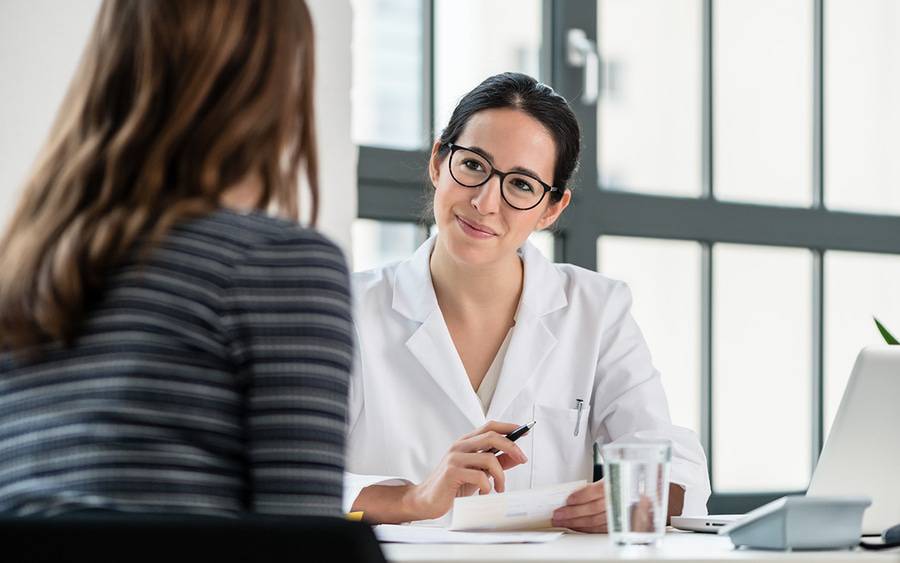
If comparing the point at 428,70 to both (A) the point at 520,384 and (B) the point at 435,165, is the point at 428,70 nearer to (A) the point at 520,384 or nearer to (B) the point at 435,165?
(B) the point at 435,165

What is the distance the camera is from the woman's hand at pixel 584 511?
5.37 ft

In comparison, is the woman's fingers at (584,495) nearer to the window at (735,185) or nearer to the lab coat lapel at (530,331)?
the lab coat lapel at (530,331)

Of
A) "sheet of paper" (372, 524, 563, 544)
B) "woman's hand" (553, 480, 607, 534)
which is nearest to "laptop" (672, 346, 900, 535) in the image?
"woman's hand" (553, 480, 607, 534)

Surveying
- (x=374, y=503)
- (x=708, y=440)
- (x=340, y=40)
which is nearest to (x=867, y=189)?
(x=708, y=440)

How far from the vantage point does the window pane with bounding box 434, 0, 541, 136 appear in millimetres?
3346

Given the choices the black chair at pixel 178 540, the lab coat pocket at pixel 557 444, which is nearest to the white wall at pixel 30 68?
the lab coat pocket at pixel 557 444

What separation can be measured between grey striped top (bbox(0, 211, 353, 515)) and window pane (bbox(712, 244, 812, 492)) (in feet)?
9.14

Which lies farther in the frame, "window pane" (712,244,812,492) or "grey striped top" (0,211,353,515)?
"window pane" (712,244,812,492)

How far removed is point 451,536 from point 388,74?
6.58 ft

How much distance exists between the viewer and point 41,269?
0.97 m

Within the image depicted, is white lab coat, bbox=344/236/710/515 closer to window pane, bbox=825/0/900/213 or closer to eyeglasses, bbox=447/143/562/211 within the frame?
eyeglasses, bbox=447/143/562/211

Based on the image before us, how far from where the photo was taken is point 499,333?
7.70ft

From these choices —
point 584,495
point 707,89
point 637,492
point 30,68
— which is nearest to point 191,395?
point 637,492

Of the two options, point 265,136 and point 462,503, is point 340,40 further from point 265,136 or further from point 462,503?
point 265,136
